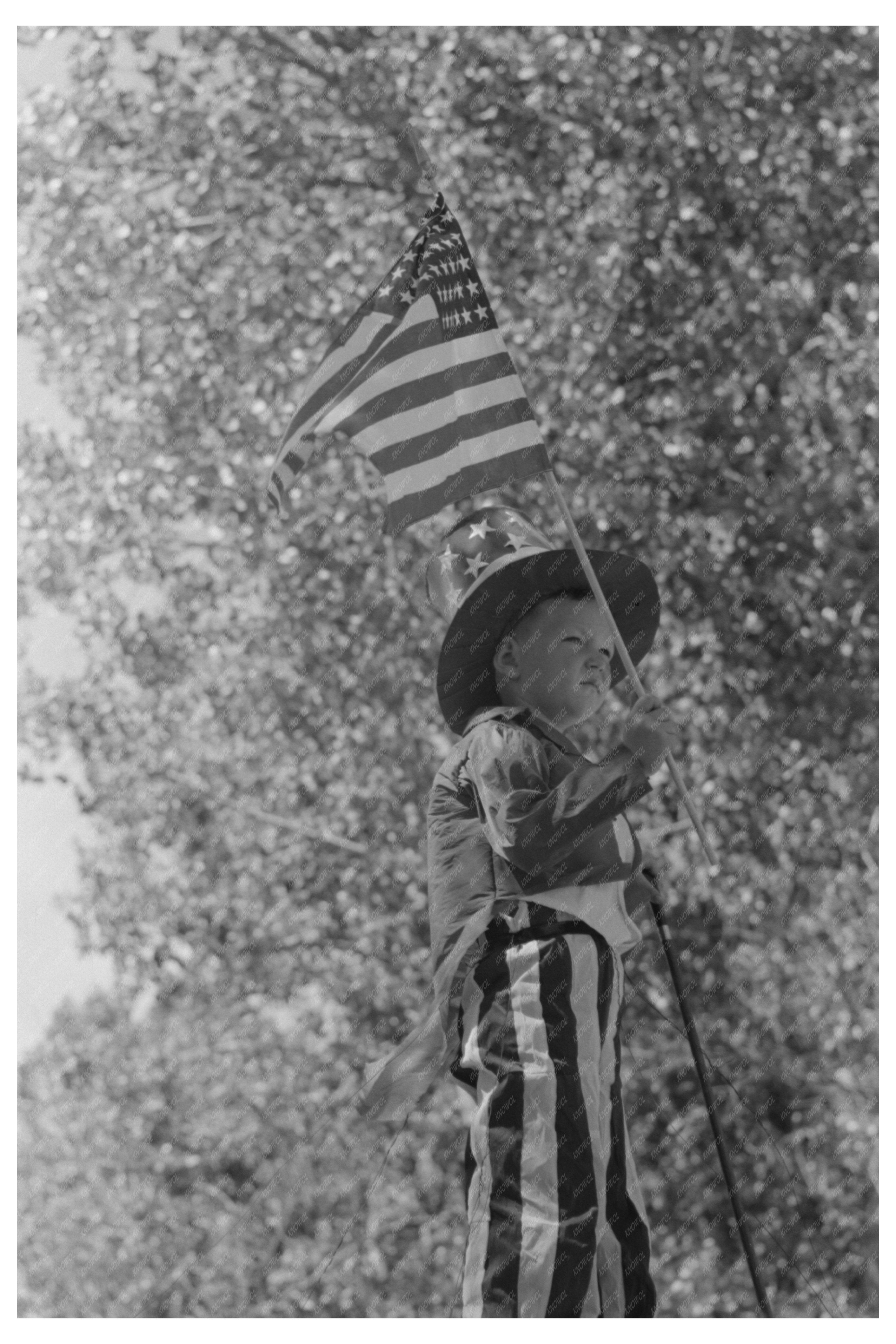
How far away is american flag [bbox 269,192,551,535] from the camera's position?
2758 millimetres

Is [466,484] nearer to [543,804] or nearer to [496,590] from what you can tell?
[496,590]

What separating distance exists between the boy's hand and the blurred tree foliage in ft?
11.7

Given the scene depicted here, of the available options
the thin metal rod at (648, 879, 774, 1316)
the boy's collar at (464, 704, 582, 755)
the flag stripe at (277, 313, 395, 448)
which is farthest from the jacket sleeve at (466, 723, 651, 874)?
the flag stripe at (277, 313, 395, 448)

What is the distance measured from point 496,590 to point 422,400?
372 millimetres

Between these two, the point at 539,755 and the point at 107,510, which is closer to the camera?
the point at 539,755

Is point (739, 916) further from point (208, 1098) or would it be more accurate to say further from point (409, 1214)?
point (208, 1098)

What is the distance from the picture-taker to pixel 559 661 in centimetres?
260

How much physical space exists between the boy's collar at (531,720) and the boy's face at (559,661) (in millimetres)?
15

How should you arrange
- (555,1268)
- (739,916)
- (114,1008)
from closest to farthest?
(555,1268) → (739,916) → (114,1008)

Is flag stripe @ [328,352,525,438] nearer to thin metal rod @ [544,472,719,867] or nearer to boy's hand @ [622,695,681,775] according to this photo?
thin metal rod @ [544,472,719,867]

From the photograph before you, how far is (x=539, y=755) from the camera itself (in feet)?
8.04

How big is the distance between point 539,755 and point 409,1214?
4113 mm
